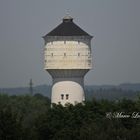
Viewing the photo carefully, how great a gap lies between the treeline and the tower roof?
604cm

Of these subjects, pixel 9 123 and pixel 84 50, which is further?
pixel 84 50

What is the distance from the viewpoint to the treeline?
50000 millimetres

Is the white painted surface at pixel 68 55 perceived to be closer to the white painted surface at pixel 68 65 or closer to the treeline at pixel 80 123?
the white painted surface at pixel 68 65

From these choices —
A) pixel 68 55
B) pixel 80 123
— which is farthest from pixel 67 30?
pixel 80 123

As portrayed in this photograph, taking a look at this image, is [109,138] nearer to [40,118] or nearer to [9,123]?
[9,123]

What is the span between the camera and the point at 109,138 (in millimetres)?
49844

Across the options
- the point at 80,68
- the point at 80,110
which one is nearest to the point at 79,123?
the point at 80,110

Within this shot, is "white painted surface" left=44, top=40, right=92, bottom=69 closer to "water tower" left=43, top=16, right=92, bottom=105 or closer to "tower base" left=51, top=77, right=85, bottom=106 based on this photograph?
"water tower" left=43, top=16, right=92, bottom=105

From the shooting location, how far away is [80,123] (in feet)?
197

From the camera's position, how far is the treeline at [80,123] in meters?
50.0

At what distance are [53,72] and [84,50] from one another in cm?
302

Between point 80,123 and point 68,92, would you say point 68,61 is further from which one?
point 80,123

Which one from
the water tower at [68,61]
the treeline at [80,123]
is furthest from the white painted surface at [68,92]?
the treeline at [80,123]

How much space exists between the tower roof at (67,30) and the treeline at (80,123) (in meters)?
6.04
